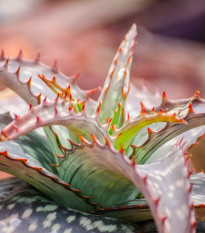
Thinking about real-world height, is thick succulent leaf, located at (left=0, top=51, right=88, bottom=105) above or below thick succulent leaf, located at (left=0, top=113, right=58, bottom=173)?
above

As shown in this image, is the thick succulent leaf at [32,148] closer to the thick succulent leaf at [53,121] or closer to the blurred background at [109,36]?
the thick succulent leaf at [53,121]

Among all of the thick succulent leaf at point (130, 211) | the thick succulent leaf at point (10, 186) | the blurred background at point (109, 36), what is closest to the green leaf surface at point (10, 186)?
the thick succulent leaf at point (10, 186)

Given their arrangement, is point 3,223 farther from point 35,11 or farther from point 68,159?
point 35,11

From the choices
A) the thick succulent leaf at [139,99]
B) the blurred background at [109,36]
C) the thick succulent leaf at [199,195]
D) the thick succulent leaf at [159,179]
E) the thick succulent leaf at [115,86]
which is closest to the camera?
the thick succulent leaf at [159,179]

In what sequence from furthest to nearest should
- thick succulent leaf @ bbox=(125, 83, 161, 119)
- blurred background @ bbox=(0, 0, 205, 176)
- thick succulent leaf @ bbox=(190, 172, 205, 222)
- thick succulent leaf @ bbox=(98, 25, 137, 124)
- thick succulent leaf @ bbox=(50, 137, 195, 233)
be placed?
blurred background @ bbox=(0, 0, 205, 176), thick succulent leaf @ bbox=(125, 83, 161, 119), thick succulent leaf @ bbox=(98, 25, 137, 124), thick succulent leaf @ bbox=(190, 172, 205, 222), thick succulent leaf @ bbox=(50, 137, 195, 233)

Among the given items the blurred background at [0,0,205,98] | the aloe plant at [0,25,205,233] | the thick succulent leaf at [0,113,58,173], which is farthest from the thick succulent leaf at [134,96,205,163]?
the blurred background at [0,0,205,98]

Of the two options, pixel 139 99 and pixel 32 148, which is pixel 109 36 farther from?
pixel 32 148

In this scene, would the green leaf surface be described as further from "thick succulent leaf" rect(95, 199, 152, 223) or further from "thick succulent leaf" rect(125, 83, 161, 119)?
"thick succulent leaf" rect(125, 83, 161, 119)
